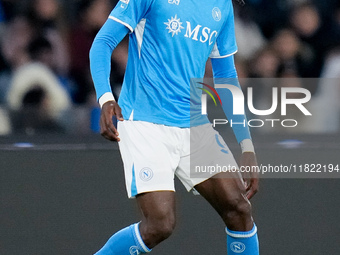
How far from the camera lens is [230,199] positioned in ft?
11.4

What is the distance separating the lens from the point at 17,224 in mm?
4426

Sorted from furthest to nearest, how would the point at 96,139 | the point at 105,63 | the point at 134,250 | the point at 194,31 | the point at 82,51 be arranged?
the point at 82,51, the point at 96,139, the point at 194,31, the point at 134,250, the point at 105,63

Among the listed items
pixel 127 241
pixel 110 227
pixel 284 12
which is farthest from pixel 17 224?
pixel 284 12

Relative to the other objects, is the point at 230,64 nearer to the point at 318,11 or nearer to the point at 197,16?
the point at 197,16

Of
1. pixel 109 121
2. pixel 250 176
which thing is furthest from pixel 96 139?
pixel 109 121

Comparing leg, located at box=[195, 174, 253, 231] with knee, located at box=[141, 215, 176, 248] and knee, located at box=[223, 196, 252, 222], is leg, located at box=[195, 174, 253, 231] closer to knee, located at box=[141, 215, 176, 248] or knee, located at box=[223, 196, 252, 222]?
knee, located at box=[223, 196, 252, 222]

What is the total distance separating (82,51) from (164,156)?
198cm

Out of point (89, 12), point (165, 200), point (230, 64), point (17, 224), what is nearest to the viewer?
point (165, 200)

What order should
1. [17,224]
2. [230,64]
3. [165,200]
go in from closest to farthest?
[165,200]
[230,64]
[17,224]

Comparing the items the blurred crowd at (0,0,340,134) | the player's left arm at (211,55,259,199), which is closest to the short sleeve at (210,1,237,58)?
the player's left arm at (211,55,259,199)

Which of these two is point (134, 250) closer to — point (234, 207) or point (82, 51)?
point (234, 207)

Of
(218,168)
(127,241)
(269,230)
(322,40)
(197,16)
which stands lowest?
(269,230)

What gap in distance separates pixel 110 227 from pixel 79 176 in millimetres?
342

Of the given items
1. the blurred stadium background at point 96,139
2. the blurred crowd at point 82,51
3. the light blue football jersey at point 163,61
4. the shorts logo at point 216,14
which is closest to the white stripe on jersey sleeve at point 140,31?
the light blue football jersey at point 163,61
